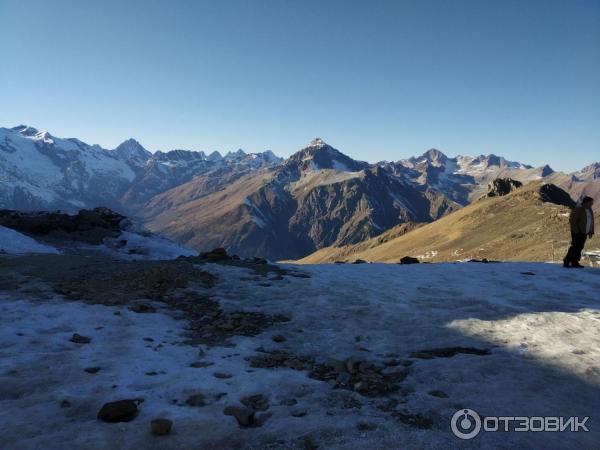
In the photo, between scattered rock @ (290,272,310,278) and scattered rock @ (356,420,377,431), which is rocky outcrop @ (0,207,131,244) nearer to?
scattered rock @ (290,272,310,278)

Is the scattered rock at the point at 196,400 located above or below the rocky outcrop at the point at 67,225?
below

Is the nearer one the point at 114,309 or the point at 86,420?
the point at 86,420

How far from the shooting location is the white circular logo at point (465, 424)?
6.17 meters

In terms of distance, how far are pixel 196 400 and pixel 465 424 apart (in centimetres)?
418

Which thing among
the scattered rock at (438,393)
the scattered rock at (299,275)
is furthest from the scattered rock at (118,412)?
the scattered rock at (299,275)

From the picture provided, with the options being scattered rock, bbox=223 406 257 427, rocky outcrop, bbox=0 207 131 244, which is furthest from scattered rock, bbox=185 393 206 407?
rocky outcrop, bbox=0 207 131 244

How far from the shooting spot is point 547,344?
9758 millimetres

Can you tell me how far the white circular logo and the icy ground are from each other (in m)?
0.12

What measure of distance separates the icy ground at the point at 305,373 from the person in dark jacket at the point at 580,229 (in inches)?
162

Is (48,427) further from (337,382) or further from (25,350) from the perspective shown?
(337,382)

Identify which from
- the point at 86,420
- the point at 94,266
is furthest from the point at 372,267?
the point at 86,420

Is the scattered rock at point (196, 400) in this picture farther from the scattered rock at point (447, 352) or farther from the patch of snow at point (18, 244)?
the patch of snow at point (18, 244)

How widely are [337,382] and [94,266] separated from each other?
44.3 feet

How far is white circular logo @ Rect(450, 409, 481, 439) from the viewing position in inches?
243
